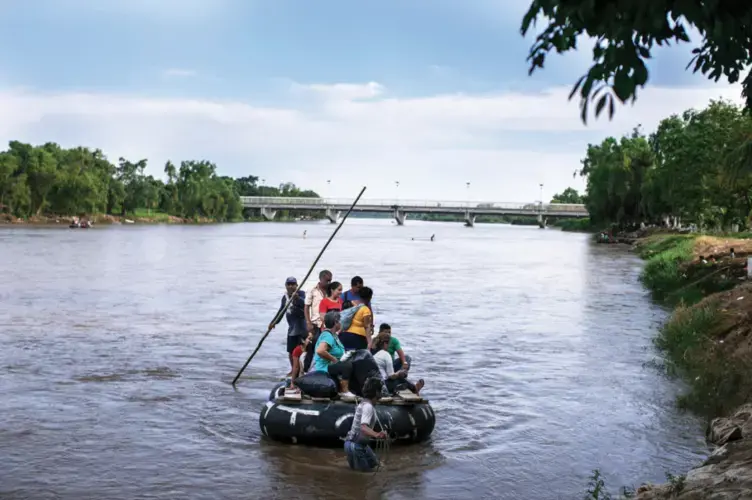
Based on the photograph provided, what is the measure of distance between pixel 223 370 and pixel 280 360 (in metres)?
1.97

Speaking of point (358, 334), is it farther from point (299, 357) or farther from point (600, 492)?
point (600, 492)

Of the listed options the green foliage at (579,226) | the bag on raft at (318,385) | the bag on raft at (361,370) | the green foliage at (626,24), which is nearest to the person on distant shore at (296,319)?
the bag on raft at (318,385)

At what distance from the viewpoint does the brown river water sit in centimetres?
1206

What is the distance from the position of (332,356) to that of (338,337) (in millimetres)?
861

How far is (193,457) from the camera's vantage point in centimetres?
1307

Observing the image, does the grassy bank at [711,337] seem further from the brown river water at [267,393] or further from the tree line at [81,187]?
the tree line at [81,187]

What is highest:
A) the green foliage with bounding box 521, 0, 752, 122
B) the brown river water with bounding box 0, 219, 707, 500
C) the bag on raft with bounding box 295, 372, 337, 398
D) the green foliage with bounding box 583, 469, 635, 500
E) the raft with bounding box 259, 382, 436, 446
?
the green foliage with bounding box 521, 0, 752, 122

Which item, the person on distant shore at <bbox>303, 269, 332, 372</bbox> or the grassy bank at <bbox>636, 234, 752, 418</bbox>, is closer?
the person on distant shore at <bbox>303, 269, 332, 372</bbox>

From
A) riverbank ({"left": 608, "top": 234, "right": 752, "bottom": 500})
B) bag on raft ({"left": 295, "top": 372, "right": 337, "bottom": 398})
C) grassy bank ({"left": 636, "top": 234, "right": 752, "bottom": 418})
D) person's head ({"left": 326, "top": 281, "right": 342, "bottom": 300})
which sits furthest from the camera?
grassy bank ({"left": 636, "top": 234, "right": 752, "bottom": 418})

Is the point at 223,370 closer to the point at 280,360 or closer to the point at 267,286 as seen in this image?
the point at 280,360

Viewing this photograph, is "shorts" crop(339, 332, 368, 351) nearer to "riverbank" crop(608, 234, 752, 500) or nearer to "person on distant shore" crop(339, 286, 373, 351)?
"person on distant shore" crop(339, 286, 373, 351)

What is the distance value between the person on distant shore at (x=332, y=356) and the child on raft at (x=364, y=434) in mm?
1010

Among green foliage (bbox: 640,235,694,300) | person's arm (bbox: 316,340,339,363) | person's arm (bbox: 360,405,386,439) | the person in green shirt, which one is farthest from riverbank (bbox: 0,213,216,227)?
person's arm (bbox: 360,405,386,439)

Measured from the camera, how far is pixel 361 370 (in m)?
12.9
